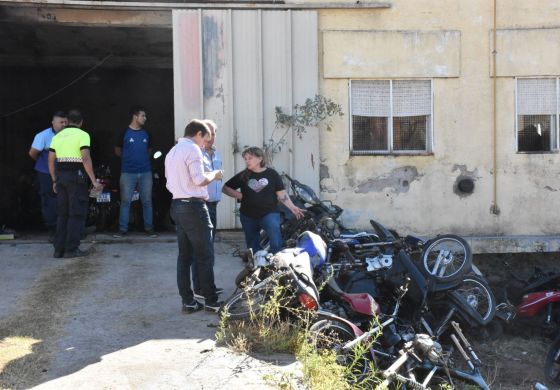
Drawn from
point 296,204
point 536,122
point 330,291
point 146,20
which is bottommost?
point 330,291

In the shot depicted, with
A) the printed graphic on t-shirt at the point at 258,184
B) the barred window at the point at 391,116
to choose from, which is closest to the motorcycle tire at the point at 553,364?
A: the barred window at the point at 391,116

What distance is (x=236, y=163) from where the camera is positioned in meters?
9.40

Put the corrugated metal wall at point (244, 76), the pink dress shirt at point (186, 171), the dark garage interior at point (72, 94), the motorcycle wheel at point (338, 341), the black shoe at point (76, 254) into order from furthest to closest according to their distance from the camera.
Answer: the dark garage interior at point (72, 94) < the corrugated metal wall at point (244, 76) < the black shoe at point (76, 254) < the pink dress shirt at point (186, 171) < the motorcycle wheel at point (338, 341)

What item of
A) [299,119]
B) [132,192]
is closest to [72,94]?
[132,192]

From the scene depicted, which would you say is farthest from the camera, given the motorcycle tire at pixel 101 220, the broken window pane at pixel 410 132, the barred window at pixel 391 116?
the motorcycle tire at pixel 101 220

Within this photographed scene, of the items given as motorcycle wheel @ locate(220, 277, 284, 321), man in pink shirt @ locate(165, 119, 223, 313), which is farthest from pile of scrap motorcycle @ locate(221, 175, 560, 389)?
man in pink shirt @ locate(165, 119, 223, 313)

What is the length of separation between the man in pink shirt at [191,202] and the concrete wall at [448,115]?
404cm

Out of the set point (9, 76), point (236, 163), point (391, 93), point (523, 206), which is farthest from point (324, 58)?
point (9, 76)

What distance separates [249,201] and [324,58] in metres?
3.24

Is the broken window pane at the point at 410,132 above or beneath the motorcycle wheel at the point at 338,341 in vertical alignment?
above

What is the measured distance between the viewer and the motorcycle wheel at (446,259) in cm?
710

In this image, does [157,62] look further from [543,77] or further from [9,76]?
[543,77]

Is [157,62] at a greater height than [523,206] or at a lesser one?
greater

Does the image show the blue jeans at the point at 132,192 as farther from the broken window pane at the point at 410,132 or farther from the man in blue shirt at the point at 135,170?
the broken window pane at the point at 410,132
